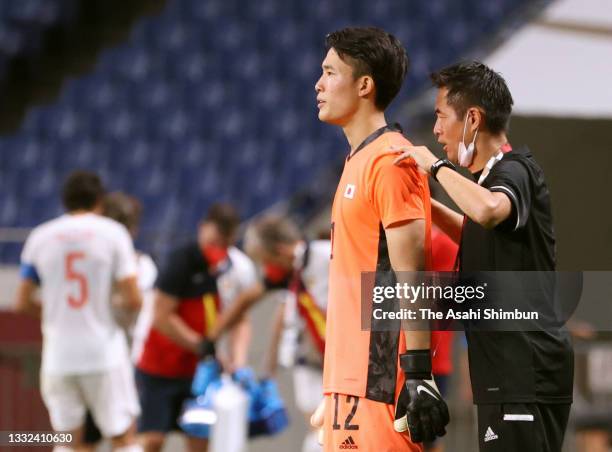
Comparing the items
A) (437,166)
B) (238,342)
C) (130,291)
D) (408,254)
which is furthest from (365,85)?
(238,342)

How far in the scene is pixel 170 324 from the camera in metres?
6.56

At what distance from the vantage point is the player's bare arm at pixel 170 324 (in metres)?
6.55

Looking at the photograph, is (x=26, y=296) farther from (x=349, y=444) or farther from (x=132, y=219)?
Result: (x=349, y=444)

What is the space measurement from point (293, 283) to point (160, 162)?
18.6 ft

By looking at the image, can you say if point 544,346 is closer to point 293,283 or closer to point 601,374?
point 293,283

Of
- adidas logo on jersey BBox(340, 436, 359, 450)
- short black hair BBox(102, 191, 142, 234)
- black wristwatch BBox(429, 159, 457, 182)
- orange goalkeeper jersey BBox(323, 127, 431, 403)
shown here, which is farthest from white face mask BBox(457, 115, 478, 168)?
short black hair BBox(102, 191, 142, 234)

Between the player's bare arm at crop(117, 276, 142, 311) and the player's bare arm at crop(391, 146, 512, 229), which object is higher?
the player's bare arm at crop(117, 276, 142, 311)

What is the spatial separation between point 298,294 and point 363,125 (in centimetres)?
327

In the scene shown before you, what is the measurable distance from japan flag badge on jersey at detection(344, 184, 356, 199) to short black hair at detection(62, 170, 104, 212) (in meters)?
3.04

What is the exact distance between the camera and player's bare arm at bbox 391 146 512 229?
2.85 m

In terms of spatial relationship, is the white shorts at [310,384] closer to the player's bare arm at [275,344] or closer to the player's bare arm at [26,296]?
the player's bare arm at [275,344]

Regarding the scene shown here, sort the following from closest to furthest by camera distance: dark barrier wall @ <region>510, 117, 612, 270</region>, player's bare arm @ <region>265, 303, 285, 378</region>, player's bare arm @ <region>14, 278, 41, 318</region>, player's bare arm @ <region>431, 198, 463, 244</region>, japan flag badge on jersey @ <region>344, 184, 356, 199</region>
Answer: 1. japan flag badge on jersey @ <region>344, 184, 356, 199</region>
2. player's bare arm @ <region>431, 198, 463, 244</region>
3. dark barrier wall @ <region>510, 117, 612, 270</region>
4. player's bare arm @ <region>14, 278, 41, 318</region>
5. player's bare arm @ <region>265, 303, 285, 378</region>

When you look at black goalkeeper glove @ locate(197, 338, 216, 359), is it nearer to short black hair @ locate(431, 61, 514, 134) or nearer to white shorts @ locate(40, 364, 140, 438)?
white shorts @ locate(40, 364, 140, 438)

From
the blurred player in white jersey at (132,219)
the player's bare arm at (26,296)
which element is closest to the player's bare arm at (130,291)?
the player's bare arm at (26,296)
